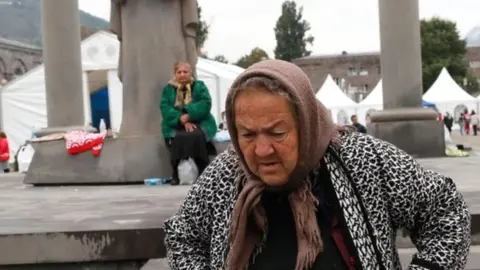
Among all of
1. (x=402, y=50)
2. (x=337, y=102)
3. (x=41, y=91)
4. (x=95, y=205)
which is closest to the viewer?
(x=95, y=205)

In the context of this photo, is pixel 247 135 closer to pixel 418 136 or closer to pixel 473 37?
pixel 418 136

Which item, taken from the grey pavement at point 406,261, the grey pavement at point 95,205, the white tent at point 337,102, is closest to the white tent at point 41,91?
the white tent at point 337,102

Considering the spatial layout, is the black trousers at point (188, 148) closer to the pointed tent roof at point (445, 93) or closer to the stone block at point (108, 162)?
the stone block at point (108, 162)

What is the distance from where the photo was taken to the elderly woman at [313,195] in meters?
2.13

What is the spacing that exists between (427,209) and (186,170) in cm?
599

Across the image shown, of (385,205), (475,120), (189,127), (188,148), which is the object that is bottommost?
(475,120)

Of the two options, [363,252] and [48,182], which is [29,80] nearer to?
[48,182]

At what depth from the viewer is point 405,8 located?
12.4m

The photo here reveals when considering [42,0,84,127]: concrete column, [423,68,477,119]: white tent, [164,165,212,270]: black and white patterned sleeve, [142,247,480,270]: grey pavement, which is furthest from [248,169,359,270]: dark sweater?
[423,68,477,119]: white tent

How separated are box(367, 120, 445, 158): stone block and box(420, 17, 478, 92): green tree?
62.5 meters

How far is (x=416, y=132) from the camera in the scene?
1219cm

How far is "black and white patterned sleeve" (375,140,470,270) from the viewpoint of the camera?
223 cm

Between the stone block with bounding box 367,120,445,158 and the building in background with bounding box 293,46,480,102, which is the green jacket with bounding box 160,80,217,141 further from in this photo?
the building in background with bounding box 293,46,480,102

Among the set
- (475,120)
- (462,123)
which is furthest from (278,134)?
(462,123)
